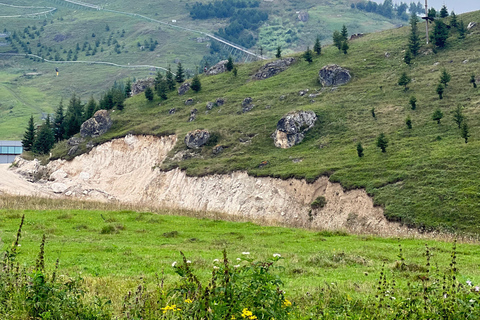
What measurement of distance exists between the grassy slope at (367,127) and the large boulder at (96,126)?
2591 millimetres

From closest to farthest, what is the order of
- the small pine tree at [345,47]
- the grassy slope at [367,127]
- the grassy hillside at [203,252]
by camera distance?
Result: the grassy hillside at [203,252] < the grassy slope at [367,127] < the small pine tree at [345,47]

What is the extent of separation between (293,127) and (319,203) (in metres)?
25.7

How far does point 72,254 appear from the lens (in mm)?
25953

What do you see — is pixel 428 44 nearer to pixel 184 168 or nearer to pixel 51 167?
pixel 184 168

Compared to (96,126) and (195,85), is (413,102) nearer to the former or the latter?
(195,85)

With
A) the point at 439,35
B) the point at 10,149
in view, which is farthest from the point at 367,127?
the point at 10,149

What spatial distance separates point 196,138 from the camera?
92.5m

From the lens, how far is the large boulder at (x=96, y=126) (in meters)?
108

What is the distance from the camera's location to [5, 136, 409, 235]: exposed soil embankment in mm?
59031

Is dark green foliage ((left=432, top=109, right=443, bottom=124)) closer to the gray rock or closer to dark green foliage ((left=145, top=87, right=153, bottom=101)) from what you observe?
the gray rock

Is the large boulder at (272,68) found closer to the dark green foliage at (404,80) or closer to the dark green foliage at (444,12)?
the dark green foliage at (444,12)

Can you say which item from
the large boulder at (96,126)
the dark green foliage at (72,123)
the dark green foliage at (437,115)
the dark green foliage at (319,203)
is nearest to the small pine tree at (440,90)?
the dark green foliage at (437,115)

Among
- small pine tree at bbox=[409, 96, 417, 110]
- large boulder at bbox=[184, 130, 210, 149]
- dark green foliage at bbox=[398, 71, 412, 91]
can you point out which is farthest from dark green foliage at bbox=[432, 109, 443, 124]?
large boulder at bbox=[184, 130, 210, 149]

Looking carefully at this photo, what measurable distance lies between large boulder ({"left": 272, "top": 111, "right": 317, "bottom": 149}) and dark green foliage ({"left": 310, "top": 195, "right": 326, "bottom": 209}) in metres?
22.2
